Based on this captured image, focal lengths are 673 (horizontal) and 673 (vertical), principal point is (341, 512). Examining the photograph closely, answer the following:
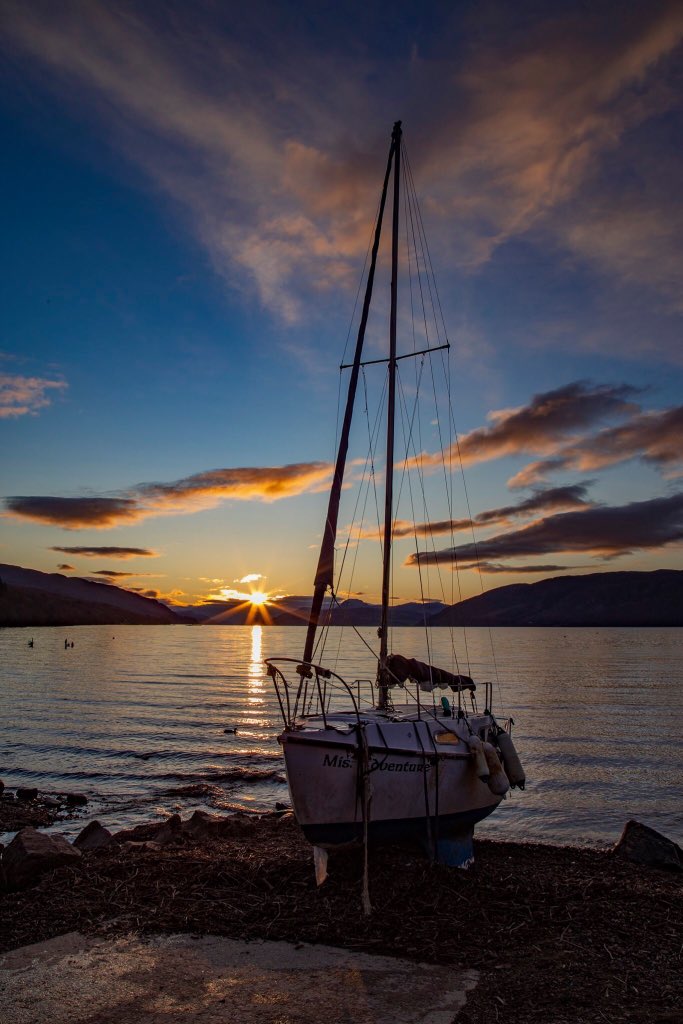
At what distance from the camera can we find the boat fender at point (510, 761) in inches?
664

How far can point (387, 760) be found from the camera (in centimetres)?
1264

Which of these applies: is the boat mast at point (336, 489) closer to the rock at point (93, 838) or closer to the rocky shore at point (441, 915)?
the rocky shore at point (441, 915)

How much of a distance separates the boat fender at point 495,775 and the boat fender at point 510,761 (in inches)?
68.4

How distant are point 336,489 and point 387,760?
6.94 metres

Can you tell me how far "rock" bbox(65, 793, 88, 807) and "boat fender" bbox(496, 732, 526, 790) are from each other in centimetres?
1612

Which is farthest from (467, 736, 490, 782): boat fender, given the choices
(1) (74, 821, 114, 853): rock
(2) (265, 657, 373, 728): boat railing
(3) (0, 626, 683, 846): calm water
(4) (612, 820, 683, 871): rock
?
(1) (74, 821, 114, 853): rock

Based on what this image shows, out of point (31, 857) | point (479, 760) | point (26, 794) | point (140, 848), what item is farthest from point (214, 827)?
point (26, 794)

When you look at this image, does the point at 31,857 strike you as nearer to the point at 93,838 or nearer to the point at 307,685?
the point at 93,838

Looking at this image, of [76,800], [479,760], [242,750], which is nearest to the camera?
[479,760]

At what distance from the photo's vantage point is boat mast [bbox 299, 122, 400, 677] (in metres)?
15.8

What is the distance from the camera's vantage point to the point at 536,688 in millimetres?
72125

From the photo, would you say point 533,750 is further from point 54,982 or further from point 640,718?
point 54,982

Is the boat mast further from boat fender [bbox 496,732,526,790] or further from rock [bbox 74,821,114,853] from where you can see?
rock [bbox 74,821,114,853]

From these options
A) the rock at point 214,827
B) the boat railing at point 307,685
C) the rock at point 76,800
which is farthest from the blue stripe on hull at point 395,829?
the rock at point 76,800
